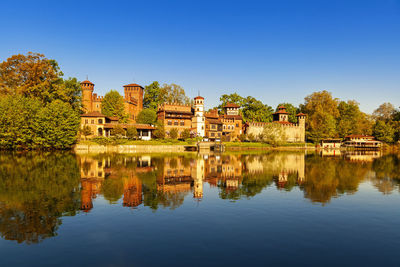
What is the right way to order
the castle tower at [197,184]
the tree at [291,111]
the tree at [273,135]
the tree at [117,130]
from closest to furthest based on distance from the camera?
the castle tower at [197,184], the tree at [117,130], the tree at [273,135], the tree at [291,111]

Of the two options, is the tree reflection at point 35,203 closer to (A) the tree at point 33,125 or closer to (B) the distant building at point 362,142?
(A) the tree at point 33,125

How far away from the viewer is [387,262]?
9.05m

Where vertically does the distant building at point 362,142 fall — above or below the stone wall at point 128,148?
above

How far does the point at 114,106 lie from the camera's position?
77.2 m

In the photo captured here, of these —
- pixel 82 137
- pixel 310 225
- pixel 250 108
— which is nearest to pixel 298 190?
pixel 310 225

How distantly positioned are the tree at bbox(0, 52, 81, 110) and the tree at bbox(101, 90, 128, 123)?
13163mm

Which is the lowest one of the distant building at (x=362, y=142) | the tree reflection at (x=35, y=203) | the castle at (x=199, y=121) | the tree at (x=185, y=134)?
the tree reflection at (x=35, y=203)

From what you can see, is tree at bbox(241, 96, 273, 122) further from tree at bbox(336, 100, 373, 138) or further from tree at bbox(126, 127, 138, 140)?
tree at bbox(126, 127, 138, 140)

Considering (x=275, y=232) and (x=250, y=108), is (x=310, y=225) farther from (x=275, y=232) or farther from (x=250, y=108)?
(x=250, y=108)

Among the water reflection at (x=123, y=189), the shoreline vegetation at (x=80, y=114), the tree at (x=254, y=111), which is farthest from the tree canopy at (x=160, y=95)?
the water reflection at (x=123, y=189)

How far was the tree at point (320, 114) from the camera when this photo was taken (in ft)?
283

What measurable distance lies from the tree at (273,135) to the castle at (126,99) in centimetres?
4183

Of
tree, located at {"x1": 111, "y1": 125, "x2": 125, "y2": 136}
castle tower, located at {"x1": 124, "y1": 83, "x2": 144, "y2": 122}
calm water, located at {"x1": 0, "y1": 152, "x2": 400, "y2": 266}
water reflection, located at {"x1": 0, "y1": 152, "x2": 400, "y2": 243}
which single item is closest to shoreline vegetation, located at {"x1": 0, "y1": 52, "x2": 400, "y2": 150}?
tree, located at {"x1": 111, "y1": 125, "x2": 125, "y2": 136}

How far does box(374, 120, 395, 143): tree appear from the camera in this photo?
87.1 metres
